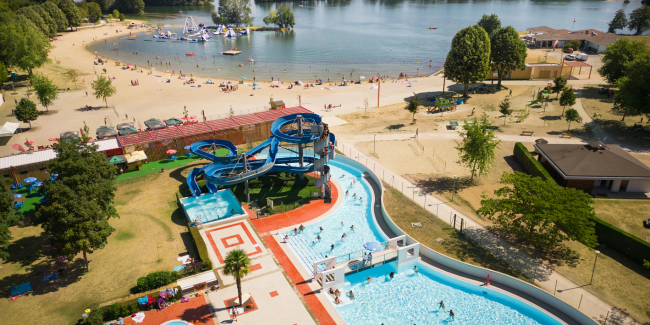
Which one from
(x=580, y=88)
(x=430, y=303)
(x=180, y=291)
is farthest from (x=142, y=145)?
(x=580, y=88)

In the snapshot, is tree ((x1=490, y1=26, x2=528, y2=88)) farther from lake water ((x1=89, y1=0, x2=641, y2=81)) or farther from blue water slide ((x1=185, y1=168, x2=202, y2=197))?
blue water slide ((x1=185, y1=168, x2=202, y2=197))

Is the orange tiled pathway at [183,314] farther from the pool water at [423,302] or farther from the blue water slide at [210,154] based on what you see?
the blue water slide at [210,154]

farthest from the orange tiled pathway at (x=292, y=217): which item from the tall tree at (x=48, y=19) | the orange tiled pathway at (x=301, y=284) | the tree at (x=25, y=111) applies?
A: the tall tree at (x=48, y=19)

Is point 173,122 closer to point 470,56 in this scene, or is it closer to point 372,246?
point 372,246

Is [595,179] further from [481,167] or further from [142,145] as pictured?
[142,145]

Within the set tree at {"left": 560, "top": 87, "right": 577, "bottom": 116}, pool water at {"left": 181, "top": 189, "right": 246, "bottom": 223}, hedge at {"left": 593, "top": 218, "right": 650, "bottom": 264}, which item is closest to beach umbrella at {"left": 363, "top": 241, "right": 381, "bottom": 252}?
pool water at {"left": 181, "top": 189, "right": 246, "bottom": 223}

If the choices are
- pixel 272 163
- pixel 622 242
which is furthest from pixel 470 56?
pixel 272 163
